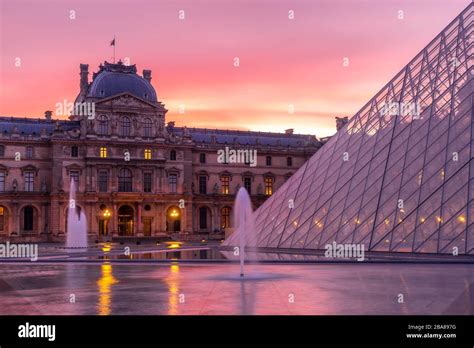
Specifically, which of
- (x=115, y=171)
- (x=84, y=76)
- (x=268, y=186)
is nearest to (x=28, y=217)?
(x=115, y=171)

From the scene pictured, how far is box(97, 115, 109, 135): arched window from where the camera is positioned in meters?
66.2

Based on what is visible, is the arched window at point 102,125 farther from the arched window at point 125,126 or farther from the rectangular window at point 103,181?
the rectangular window at point 103,181

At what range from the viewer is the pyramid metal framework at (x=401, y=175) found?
26.4 metres

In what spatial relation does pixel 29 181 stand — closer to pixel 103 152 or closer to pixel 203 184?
pixel 103 152

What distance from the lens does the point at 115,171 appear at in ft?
219

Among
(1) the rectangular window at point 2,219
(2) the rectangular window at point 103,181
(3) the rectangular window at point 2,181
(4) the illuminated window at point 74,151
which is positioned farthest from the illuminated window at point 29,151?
(2) the rectangular window at point 103,181

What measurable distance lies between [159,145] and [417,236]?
45.9 metres

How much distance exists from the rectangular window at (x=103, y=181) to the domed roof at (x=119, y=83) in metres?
7.83

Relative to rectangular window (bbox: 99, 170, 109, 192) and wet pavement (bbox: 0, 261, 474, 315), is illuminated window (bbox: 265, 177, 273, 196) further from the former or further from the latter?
wet pavement (bbox: 0, 261, 474, 315)

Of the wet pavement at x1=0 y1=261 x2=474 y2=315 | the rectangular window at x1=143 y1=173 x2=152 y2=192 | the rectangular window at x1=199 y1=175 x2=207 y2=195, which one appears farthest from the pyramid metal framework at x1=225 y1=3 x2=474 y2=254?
the rectangular window at x1=199 y1=175 x2=207 y2=195
